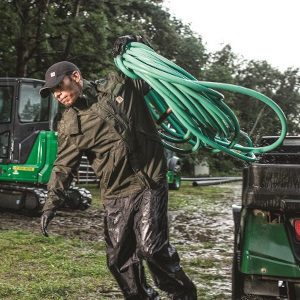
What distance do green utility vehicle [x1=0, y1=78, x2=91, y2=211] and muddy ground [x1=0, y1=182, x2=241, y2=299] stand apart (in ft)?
1.48

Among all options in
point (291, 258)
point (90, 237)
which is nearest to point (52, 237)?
point (90, 237)

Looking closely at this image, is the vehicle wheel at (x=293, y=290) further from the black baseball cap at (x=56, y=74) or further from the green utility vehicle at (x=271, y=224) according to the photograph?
the black baseball cap at (x=56, y=74)

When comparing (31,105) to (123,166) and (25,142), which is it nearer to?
(25,142)

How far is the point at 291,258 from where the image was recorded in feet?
10.8

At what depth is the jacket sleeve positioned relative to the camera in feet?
13.0

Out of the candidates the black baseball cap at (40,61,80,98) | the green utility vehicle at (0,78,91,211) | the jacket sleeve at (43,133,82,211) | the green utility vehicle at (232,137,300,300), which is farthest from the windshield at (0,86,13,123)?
the green utility vehicle at (232,137,300,300)

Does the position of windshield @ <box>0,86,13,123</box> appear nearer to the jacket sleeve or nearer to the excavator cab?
the excavator cab

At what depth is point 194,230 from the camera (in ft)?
29.7

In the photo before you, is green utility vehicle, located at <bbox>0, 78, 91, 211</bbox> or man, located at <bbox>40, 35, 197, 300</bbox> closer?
man, located at <bbox>40, 35, 197, 300</bbox>

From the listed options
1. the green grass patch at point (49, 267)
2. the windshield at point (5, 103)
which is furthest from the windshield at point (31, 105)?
the green grass patch at point (49, 267)

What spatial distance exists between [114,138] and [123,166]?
0.67 feet

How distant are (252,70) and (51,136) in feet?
143

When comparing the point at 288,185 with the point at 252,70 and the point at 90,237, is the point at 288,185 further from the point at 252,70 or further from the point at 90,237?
the point at 252,70

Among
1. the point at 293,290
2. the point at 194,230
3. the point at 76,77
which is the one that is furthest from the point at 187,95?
the point at 194,230
